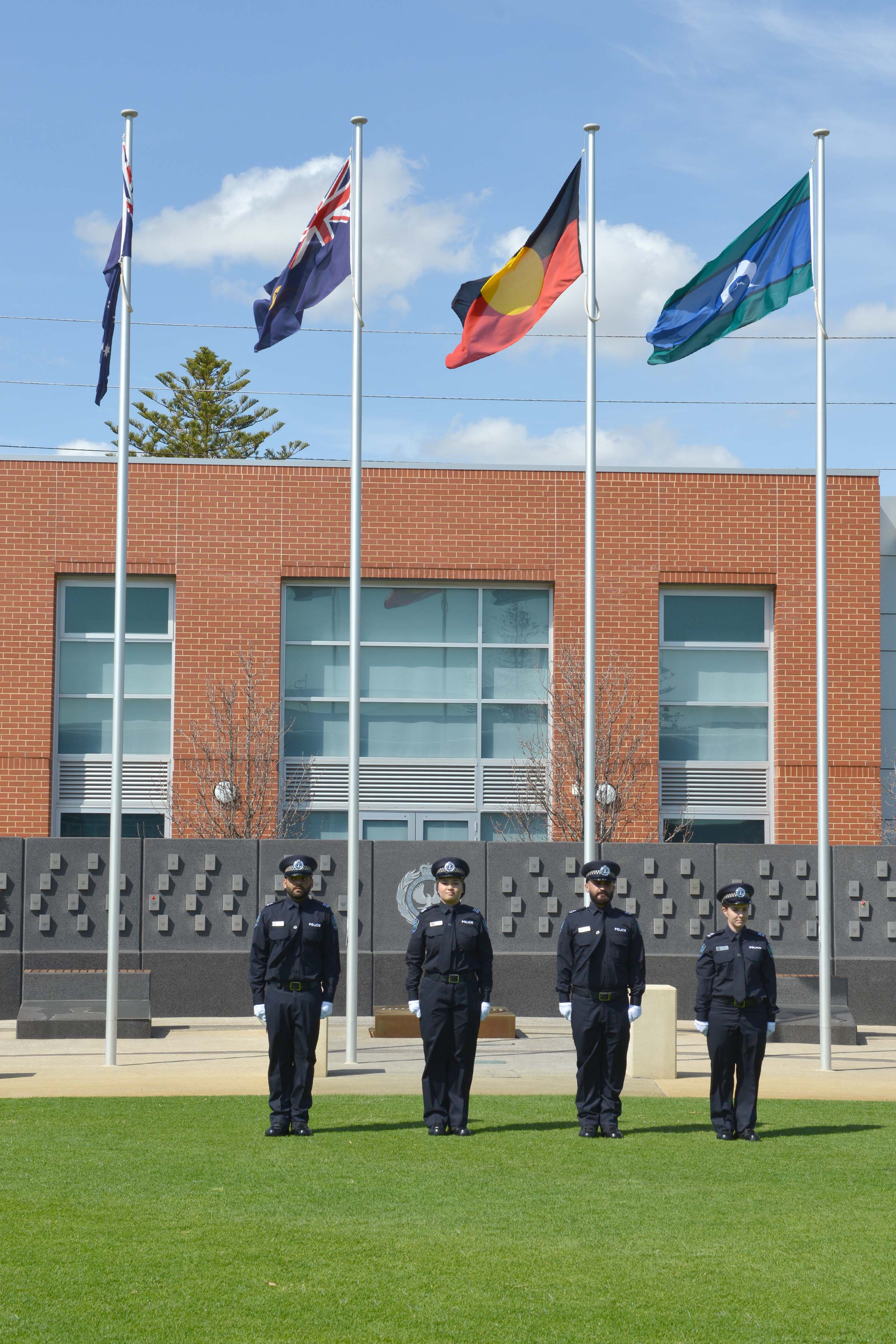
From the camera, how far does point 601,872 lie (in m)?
10.5

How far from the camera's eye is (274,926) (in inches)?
409

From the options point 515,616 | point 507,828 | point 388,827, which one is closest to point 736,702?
point 515,616

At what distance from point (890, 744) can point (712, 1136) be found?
15.7 m

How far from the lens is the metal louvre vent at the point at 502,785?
936 inches

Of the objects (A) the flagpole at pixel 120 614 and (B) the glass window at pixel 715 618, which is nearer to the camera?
(A) the flagpole at pixel 120 614

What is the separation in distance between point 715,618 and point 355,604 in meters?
10.9

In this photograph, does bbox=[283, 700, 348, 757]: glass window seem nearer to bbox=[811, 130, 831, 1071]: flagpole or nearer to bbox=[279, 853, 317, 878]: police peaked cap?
bbox=[811, 130, 831, 1071]: flagpole

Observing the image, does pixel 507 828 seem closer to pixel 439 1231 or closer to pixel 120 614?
pixel 120 614

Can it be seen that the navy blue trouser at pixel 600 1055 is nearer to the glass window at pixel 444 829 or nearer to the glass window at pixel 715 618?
the glass window at pixel 444 829

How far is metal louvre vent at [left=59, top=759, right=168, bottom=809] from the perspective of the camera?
23.5 m

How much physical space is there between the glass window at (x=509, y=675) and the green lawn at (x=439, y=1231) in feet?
43.3

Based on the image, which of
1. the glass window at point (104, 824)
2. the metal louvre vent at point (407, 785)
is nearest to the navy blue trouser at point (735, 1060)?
the metal louvre vent at point (407, 785)

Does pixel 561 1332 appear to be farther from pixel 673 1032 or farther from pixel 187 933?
pixel 187 933

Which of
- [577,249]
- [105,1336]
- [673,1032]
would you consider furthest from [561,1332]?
[577,249]
